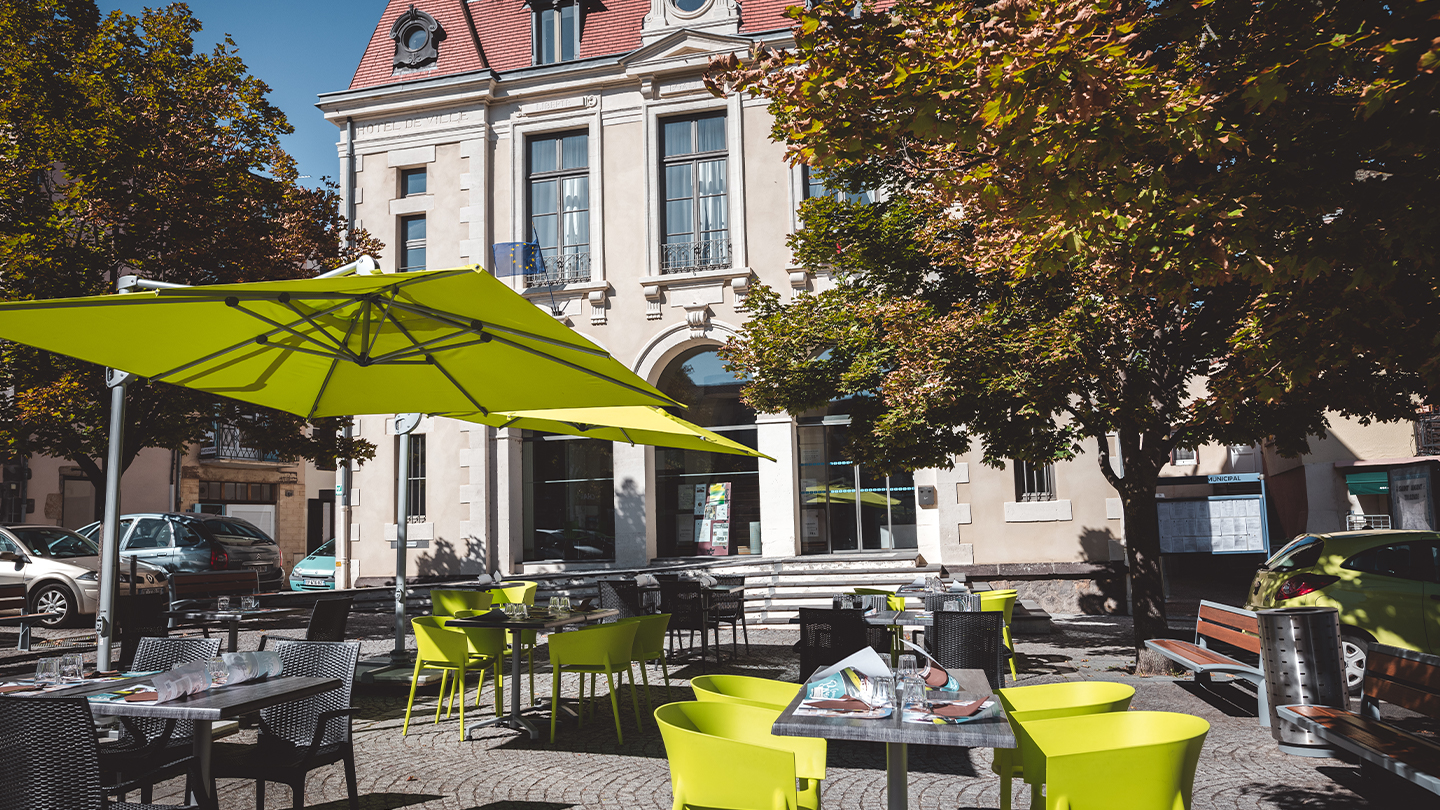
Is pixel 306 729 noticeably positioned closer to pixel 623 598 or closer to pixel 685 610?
pixel 623 598

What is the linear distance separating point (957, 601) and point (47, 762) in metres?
6.92

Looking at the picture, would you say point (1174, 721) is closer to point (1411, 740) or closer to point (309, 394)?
point (1411, 740)

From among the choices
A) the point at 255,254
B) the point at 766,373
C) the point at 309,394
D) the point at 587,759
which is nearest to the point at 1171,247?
the point at 587,759

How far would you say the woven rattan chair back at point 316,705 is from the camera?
15.7ft

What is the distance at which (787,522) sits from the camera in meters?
16.6

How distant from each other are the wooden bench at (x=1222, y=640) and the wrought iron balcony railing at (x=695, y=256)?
10.6 meters

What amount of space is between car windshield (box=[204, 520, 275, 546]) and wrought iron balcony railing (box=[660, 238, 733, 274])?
896 centimetres

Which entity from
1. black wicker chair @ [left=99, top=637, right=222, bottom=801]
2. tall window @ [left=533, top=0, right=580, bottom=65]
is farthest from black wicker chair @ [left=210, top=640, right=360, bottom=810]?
tall window @ [left=533, top=0, right=580, bottom=65]

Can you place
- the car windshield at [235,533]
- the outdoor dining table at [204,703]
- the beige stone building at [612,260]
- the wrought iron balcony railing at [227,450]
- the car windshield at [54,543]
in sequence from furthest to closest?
the wrought iron balcony railing at [227,450] → the beige stone building at [612,260] → the car windshield at [235,533] → the car windshield at [54,543] → the outdoor dining table at [204,703]

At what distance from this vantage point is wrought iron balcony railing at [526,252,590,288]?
18.1 meters

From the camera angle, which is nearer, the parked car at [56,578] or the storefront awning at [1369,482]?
the parked car at [56,578]

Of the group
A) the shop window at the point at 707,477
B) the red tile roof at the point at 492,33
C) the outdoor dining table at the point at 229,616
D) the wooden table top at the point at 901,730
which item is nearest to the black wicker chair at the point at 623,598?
the outdoor dining table at the point at 229,616

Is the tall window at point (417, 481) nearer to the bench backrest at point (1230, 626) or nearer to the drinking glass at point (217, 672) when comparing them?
the bench backrest at point (1230, 626)

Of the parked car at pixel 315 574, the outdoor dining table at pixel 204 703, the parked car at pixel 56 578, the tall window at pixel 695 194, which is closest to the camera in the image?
the outdoor dining table at pixel 204 703
